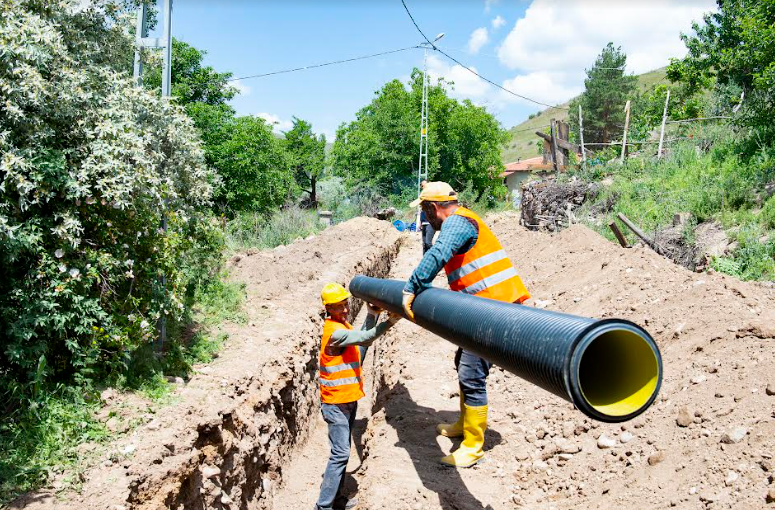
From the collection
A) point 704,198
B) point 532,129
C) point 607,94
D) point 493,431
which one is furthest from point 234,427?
point 532,129

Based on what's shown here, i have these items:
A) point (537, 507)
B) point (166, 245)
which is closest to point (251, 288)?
point (166, 245)

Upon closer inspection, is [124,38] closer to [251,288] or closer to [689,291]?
[251,288]

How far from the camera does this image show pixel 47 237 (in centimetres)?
420

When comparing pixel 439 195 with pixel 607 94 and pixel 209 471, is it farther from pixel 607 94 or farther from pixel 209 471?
pixel 607 94

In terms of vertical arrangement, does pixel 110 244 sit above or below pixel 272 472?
above

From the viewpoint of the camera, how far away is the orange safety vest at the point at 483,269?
424cm

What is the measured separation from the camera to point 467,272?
4.28 meters

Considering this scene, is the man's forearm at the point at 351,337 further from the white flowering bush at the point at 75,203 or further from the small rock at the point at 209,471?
the white flowering bush at the point at 75,203

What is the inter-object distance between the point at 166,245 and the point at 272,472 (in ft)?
8.04

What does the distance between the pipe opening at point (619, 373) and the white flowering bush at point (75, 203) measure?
3.68m

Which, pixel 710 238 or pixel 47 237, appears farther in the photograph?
pixel 710 238

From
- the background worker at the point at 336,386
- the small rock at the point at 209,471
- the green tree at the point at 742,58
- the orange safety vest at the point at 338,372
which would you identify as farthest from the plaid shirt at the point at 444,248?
the green tree at the point at 742,58

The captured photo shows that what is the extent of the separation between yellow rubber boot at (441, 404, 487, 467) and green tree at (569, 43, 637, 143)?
5256 cm

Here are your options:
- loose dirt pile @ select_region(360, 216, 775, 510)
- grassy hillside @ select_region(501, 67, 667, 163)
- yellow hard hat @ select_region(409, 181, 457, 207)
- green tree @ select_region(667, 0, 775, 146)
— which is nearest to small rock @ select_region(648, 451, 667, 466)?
loose dirt pile @ select_region(360, 216, 775, 510)
